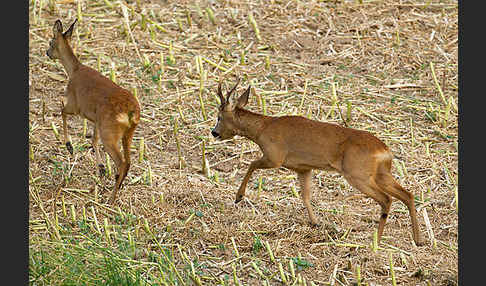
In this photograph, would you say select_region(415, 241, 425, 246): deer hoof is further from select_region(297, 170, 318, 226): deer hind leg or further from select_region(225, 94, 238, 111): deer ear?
select_region(225, 94, 238, 111): deer ear

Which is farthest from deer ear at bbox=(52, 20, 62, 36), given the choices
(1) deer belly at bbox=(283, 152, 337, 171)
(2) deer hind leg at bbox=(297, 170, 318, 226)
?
(2) deer hind leg at bbox=(297, 170, 318, 226)

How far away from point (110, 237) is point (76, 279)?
5.09ft

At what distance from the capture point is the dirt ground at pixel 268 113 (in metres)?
9.09

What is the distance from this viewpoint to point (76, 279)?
750cm

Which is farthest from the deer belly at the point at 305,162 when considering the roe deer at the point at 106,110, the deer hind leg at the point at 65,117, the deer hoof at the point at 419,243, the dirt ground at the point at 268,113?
the deer hind leg at the point at 65,117

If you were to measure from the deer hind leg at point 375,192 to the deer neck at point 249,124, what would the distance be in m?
1.17

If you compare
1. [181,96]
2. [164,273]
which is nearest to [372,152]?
[164,273]

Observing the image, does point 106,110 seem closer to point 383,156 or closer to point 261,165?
point 261,165

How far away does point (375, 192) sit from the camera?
8.95 meters

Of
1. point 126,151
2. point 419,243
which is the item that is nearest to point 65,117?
point 126,151

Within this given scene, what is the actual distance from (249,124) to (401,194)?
69.6 inches

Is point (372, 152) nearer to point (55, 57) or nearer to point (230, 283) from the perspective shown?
point (230, 283)

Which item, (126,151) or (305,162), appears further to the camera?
(126,151)

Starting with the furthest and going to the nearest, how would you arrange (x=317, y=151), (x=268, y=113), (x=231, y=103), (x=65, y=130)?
(x=268, y=113) → (x=65, y=130) → (x=231, y=103) → (x=317, y=151)
